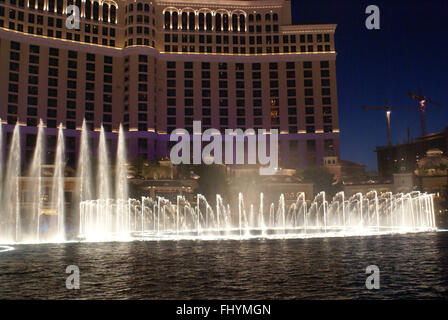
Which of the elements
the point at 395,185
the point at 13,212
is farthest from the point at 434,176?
the point at 13,212

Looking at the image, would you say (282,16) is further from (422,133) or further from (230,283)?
(230,283)

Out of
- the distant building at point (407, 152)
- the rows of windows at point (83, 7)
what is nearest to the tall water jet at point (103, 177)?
the rows of windows at point (83, 7)

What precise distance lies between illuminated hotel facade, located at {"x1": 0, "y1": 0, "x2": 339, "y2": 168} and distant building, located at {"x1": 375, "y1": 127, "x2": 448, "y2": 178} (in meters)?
28.9

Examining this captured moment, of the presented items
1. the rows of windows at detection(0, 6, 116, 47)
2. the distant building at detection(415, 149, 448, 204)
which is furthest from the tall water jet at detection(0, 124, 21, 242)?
the distant building at detection(415, 149, 448, 204)

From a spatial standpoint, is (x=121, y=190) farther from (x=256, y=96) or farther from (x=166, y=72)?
(x=256, y=96)

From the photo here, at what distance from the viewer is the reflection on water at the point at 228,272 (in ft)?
35.3

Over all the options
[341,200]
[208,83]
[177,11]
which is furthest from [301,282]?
[177,11]

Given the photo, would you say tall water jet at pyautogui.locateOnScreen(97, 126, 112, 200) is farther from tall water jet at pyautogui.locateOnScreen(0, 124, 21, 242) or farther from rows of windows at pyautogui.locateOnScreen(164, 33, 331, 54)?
rows of windows at pyautogui.locateOnScreen(164, 33, 331, 54)

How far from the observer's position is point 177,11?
10244 cm

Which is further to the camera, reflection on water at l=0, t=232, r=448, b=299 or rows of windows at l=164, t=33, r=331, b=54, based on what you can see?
rows of windows at l=164, t=33, r=331, b=54

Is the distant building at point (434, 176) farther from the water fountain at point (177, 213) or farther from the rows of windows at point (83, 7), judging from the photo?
the rows of windows at point (83, 7)

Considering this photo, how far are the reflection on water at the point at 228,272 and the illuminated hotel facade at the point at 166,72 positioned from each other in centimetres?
7348

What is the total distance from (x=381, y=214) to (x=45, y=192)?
5118 centimetres

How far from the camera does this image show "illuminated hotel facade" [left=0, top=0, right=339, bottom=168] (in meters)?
89.3
